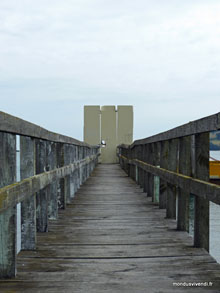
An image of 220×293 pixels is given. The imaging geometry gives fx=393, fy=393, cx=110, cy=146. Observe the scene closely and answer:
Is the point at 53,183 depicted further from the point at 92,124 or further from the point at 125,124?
the point at 125,124

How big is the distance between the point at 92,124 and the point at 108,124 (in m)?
0.75

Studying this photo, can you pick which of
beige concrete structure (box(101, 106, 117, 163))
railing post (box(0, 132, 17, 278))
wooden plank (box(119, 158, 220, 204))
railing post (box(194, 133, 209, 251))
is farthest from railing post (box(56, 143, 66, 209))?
beige concrete structure (box(101, 106, 117, 163))

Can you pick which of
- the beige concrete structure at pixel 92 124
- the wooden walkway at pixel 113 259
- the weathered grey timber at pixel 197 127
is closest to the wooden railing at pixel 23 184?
the wooden walkway at pixel 113 259

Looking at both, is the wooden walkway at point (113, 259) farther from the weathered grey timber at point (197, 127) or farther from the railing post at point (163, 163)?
the weathered grey timber at point (197, 127)

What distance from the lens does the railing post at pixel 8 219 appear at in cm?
252

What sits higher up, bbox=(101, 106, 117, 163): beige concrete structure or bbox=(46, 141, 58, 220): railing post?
bbox=(101, 106, 117, 163): beige concrete structure

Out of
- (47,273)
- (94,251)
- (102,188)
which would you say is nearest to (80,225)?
(94,251)

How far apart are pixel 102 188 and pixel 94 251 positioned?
519 cm

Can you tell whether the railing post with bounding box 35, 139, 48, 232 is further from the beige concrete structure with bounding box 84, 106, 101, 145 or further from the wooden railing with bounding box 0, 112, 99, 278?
the beige concrete structure with bounding box 84, 106, 101, 145

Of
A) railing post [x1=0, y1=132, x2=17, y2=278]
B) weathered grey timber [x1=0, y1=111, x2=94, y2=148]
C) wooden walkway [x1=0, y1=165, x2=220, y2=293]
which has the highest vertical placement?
→ weathered grey timber [x1=0, y1=111, x2=94, y2=148]

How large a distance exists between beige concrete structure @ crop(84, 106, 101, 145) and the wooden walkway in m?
13.4

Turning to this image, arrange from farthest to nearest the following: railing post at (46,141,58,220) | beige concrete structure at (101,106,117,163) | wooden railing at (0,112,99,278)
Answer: beige concrete structure at (101,106,117,163) < railing post at (46,141,58,220) < wooden railing at (0,112,99,278)

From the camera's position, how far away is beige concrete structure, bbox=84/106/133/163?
18.3 metres

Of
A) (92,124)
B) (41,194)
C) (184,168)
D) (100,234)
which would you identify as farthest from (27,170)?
(92,124)
